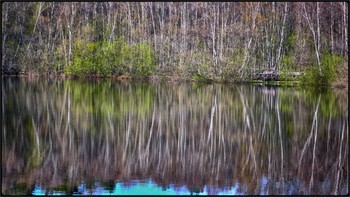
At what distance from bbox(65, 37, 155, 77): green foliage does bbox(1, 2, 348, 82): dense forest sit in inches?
3.2

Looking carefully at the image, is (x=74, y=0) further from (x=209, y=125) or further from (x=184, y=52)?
(x=209, y=125)

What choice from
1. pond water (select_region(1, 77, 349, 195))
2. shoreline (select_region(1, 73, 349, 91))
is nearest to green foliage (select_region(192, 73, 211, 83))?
shoreline (select_region(1, 73, 349, 91))

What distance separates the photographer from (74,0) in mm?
44719

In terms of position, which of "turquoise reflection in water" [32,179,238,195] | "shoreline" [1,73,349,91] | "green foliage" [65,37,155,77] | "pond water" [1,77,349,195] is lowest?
"turquoise reflection in water" [32,179,238,195]

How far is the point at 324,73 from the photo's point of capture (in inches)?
1228

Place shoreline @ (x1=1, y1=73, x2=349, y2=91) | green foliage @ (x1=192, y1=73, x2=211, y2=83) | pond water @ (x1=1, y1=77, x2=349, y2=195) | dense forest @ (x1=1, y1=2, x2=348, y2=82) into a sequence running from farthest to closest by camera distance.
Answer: dense forest @ (x1=1, y1=2, x2=348, y2=82)
green foliage @ (x1=192, y1=73, x2=211, y2=83)
shoreline @ (x1=1, y1=73, x2=349, y2=91)
pond water @ (x1=1, y1=77, x2=349, y2=195)

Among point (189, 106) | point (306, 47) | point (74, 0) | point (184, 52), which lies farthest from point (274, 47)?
point (189, 106)

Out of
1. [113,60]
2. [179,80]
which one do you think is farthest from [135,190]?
[113,60]

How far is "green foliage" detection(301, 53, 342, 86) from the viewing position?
30337mm

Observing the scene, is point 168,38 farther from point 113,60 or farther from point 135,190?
point 135,190

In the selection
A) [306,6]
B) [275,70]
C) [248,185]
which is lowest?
[248,185]

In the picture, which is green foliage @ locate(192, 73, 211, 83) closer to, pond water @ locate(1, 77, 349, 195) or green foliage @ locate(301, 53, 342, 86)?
green foliage @ locate(301, 53, 342, 86)

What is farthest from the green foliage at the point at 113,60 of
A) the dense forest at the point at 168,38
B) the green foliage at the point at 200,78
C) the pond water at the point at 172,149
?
the pond water at the point at 172,149

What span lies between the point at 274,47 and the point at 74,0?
17607 mm
